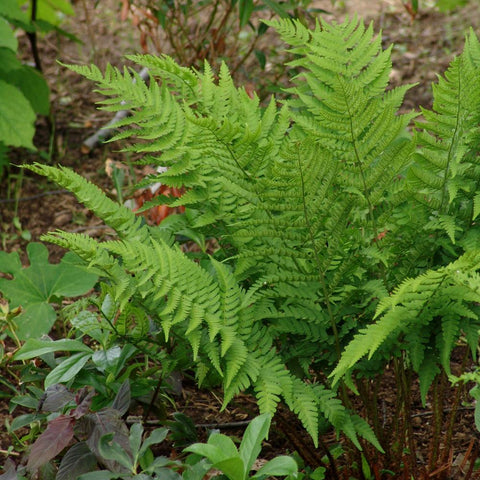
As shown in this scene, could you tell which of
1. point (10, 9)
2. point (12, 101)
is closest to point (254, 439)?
point (12, 101)

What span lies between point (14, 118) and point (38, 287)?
3.28ft

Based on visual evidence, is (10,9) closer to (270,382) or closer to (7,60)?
(7,60)

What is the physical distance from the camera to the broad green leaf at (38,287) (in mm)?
2057

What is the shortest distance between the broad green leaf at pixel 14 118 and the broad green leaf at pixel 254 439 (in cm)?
181

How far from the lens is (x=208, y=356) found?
146 centimetres

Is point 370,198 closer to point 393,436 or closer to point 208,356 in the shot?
point 208,356

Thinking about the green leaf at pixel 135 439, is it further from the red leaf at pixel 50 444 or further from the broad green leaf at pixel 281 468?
the broad green leaf at pixel 281 468

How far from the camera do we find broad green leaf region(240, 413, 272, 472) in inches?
52.7

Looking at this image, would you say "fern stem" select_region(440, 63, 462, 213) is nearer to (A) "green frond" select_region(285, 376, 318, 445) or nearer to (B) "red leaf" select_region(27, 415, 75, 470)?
(A) "green frond" select_region(285, 376, 318, 445)

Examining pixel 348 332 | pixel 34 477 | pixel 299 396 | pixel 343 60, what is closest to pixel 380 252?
pixel 348 332

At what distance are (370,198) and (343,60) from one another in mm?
365

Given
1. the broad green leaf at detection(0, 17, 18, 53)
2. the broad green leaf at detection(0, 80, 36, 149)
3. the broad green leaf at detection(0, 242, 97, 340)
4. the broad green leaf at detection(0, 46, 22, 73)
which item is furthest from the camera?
the broad green leaf at detection(0, 46, 22, 73)

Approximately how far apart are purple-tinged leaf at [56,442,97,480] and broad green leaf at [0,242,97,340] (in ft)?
1.81

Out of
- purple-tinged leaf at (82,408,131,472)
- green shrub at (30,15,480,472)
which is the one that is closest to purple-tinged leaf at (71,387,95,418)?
purple-tinged leaf at (82,408,131,472)
